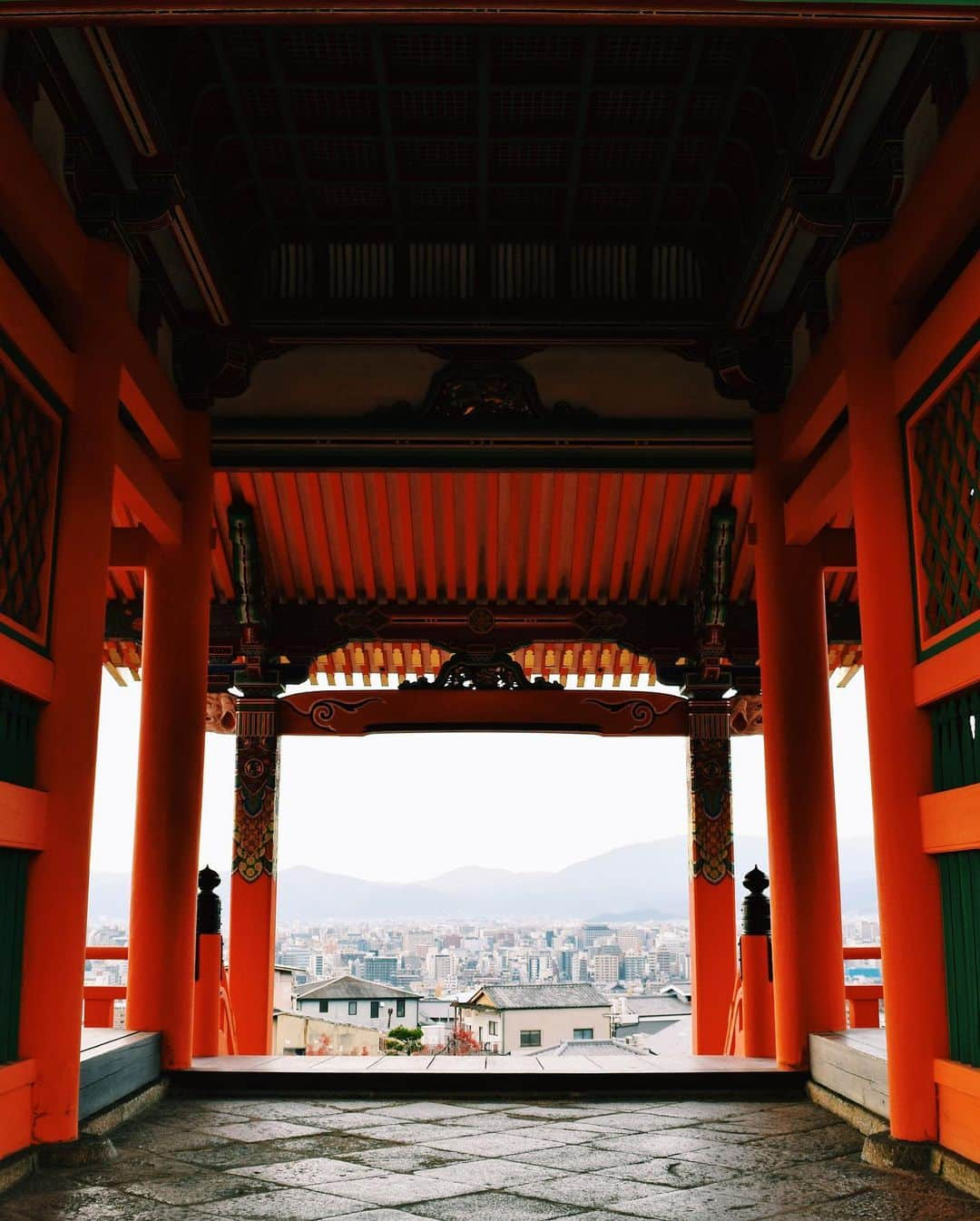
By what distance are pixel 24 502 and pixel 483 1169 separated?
2.17m

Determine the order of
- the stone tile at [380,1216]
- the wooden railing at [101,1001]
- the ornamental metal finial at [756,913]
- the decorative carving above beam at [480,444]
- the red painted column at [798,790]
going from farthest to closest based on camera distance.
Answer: the ornamental metal finial at [756,913] < the decorative carving above beam at [480,444] < the wooden railing at [101,1001] < the red painted column at [798,790] < the stone tile at [380,1216]

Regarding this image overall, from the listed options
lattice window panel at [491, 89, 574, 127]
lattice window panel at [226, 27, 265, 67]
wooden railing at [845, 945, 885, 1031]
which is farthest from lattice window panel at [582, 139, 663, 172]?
wooden railing at [845, 945, 885, 1031]

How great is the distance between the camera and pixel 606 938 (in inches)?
1101

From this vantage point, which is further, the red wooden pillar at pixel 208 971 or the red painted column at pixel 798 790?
the red wooden pillar at pixel 208 971

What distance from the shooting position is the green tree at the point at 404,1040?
42.9 ft

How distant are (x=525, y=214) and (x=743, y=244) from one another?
859mm

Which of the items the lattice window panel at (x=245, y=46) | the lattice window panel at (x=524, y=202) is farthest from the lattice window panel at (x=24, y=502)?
the lattice window panel at (x=524, y=202)

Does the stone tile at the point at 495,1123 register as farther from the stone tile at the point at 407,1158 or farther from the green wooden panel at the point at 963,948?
the green wooden panel at the point at 963,948

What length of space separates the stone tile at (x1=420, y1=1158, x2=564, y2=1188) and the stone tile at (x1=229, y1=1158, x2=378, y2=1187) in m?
0.19

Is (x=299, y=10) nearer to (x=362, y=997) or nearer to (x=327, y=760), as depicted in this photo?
(x=362, y=997)

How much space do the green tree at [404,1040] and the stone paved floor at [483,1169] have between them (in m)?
9.14

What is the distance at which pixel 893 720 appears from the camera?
3512mm

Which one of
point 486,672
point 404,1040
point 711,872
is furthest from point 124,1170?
point 404,1040

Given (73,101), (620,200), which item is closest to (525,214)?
(620,200)
